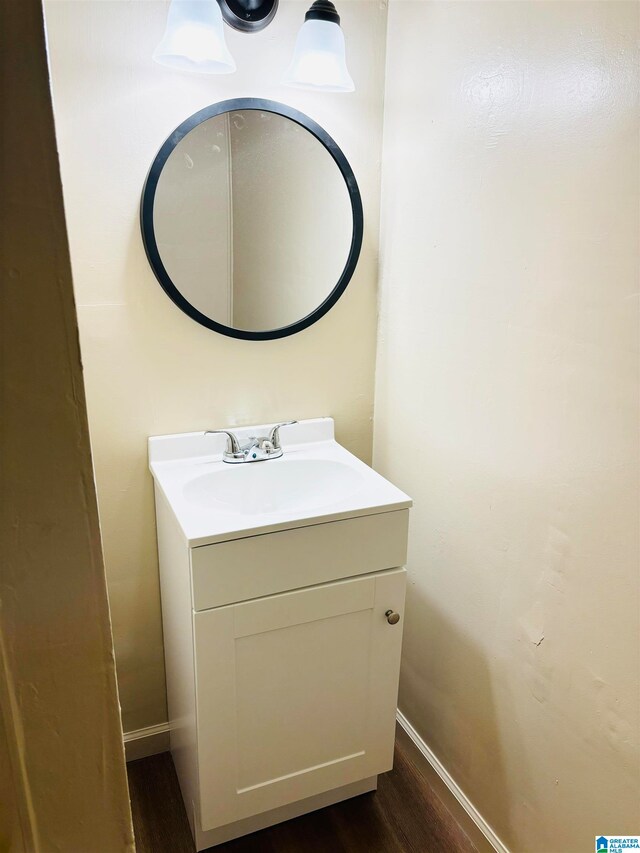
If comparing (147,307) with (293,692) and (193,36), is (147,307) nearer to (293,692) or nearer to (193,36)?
(193,36)

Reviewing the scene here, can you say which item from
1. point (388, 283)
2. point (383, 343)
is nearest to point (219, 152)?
point (388, 283)

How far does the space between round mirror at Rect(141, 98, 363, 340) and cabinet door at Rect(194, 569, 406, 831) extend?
718mm

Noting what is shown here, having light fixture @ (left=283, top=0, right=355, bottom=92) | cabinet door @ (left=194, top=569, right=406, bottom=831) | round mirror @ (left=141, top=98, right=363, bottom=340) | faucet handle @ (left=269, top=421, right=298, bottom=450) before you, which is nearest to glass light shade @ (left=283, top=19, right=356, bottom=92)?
light fixture @ (left=283, top=0, right=355, bottom=92)

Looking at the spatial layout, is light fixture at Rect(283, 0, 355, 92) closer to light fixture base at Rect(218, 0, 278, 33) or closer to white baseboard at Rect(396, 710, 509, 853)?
light fixture base at Rect(218, 0, 278, 33)

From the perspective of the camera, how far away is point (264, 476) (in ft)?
5.35

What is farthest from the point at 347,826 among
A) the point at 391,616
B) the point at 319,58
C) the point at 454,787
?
the point at 319,58

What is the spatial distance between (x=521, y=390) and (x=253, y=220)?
0.79 metres

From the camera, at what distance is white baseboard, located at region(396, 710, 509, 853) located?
143 centimetres

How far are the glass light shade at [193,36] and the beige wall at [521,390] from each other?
1.57 ft

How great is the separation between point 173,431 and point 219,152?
70 cm

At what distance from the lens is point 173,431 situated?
1625 millimetres

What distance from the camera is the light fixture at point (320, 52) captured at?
141 centimetres

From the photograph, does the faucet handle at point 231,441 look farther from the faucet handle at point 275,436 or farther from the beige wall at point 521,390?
the beige wall at point 521,390

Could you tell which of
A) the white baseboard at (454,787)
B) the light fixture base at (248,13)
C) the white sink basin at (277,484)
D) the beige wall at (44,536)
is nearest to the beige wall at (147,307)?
the light fixture base at (248,13)
